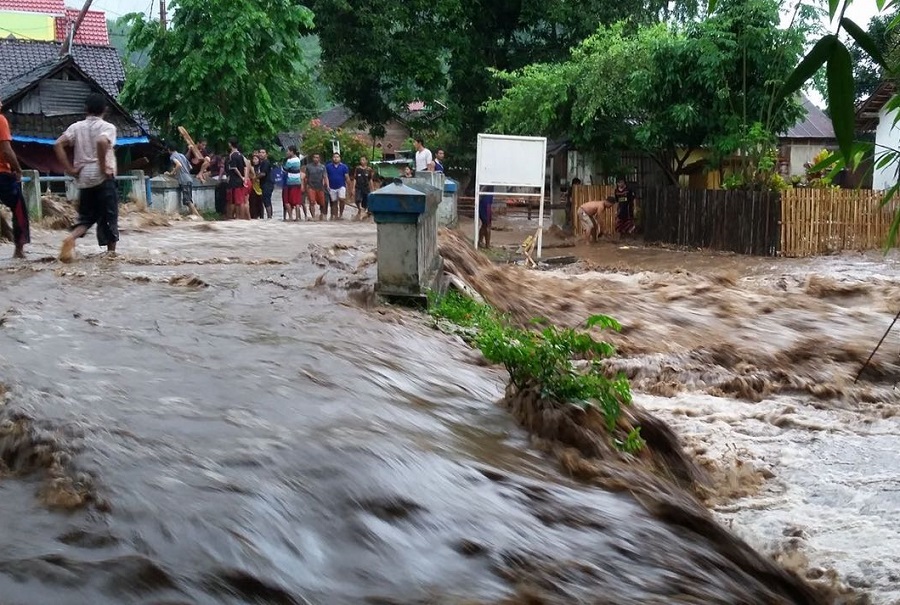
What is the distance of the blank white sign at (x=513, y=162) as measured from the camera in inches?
679

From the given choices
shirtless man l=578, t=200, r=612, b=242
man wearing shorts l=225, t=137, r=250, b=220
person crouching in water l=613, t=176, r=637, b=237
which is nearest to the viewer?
man wearing shorts l=225, t=137, r=250, b=220

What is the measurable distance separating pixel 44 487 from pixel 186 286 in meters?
4.83

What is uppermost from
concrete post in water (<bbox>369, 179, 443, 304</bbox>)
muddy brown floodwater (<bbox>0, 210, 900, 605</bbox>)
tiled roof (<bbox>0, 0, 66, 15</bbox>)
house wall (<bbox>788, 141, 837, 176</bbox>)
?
tiled roof (<bbox>0, 0, 66, 15</bbox>)

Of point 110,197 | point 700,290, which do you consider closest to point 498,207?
point 700,290

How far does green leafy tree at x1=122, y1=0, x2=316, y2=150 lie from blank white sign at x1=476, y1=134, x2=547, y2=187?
933cm

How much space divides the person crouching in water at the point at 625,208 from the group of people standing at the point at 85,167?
15.4 m

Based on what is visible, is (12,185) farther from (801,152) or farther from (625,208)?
(801,152)

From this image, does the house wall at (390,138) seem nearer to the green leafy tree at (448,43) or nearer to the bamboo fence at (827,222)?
the green leafy tree at (448,43)

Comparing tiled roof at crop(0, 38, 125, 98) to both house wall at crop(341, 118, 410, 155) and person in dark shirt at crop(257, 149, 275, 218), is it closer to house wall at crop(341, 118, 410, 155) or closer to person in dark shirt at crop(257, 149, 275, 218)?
person in dark shirt at crop(257, 149, 275, 218)

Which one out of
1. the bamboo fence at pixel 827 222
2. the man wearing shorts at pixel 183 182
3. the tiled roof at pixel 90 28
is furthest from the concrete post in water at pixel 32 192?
the tiled roof at pixel 90 28

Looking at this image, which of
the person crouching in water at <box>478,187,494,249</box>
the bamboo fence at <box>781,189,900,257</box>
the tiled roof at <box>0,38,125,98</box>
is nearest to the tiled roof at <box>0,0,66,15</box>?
the tiled roof at <box>0,38,125,98</box>

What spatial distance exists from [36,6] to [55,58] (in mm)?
16102

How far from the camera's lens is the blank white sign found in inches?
679

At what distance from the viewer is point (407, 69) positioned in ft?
104
